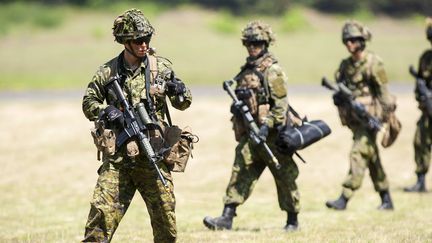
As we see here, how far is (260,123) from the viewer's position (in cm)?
959

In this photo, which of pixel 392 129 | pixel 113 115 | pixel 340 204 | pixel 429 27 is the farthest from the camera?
pixel 429 27

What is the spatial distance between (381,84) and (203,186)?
180 inches

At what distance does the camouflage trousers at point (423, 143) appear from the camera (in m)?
13.5

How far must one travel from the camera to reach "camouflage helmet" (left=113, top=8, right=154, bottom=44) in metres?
7.17

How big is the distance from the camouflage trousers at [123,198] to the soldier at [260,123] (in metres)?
2.19

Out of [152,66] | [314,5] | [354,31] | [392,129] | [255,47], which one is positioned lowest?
[392,129]

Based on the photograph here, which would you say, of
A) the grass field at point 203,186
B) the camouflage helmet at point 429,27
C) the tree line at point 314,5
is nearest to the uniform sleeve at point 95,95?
the grass field at point 203,186

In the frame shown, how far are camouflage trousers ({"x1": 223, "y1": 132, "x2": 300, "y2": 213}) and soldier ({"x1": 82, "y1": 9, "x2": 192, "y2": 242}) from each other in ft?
8.07

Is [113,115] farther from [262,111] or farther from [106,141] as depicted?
[262,111]

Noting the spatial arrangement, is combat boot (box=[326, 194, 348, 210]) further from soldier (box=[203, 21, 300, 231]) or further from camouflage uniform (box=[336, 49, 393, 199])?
soldier (box=[203, 21, 300, 231])

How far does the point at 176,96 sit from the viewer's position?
728 centimetres

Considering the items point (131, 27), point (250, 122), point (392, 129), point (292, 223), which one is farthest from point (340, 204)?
point (131, 27)

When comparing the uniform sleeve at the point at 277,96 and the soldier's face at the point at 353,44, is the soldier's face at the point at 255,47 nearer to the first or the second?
the uniform sleeve at the point at 277,96

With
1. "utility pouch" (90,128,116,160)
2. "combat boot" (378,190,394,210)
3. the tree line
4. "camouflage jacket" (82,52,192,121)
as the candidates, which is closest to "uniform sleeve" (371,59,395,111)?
"combat boot" (378,190,394,210)
